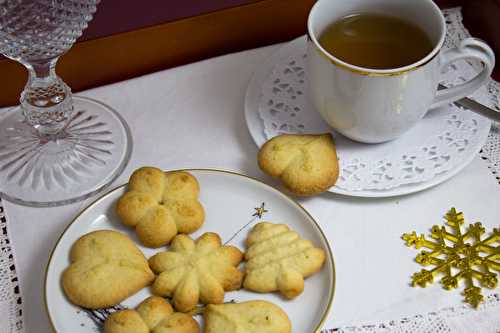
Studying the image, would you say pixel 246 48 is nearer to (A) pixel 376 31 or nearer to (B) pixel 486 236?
(A) pixel 376 31

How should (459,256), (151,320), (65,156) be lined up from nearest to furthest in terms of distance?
(151,320)
(459,256)
(65,156)

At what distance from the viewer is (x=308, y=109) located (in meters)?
0.90

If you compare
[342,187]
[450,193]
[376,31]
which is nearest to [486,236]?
[450,193]

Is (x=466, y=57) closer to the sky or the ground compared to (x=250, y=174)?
closer to the sky

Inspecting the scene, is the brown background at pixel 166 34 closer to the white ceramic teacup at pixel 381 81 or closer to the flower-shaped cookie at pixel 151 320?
the white ceramic teacup at pixel 381 81

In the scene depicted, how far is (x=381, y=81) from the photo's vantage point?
75 centimetres

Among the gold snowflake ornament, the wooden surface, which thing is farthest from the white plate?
the wooden surface

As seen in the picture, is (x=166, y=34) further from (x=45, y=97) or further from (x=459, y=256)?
(x=459, y=256)

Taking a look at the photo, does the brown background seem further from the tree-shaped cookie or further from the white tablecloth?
the tree-shaped cookie

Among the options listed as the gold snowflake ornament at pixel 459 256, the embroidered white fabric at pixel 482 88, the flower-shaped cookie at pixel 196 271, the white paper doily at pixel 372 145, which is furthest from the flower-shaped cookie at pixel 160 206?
the embroidered white fabric at pixel 482 88

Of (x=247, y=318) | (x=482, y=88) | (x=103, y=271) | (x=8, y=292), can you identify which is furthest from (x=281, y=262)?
(x=482, y=88)

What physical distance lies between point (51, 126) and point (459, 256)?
20.0 inches

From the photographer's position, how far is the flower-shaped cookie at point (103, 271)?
69 centimetres

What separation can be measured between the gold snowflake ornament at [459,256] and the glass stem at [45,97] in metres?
0.44
